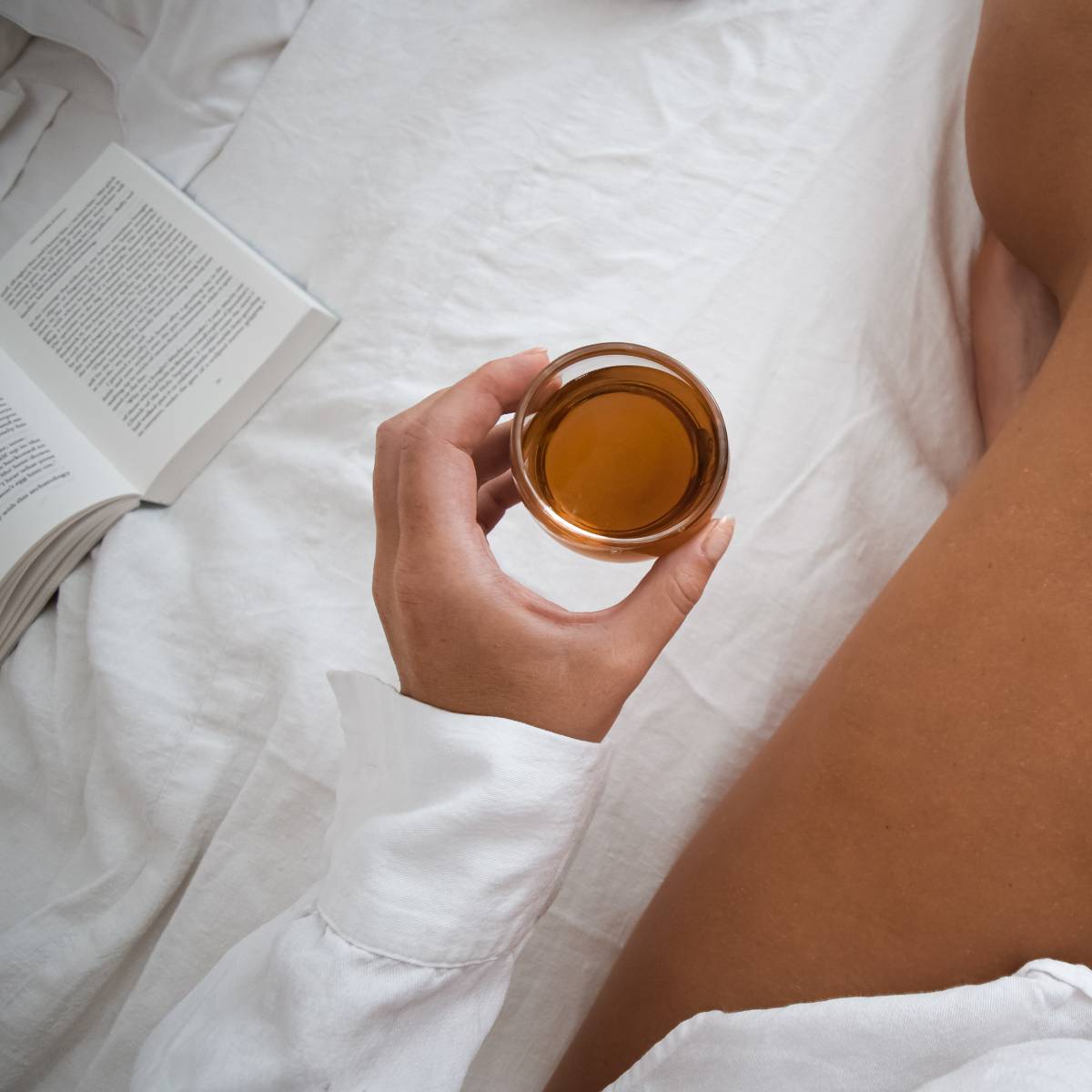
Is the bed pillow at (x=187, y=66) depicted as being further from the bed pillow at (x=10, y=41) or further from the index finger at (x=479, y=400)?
the index finger at (x=479, y=400)

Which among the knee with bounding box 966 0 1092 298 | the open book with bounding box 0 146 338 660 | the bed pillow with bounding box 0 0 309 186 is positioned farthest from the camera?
the bed pillow with bounding box 0 0 309 186

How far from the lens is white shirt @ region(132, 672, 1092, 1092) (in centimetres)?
50

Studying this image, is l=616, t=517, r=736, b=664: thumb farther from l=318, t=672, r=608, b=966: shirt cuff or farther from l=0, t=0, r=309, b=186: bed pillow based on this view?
l=0, t=0, r=309, b=186: bed pillow

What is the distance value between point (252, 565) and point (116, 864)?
11.1 inches

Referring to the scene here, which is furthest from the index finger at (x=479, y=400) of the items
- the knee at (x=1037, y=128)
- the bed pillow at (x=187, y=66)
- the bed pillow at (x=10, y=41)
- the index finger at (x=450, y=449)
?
the bed pillow at (x=10, y=41)

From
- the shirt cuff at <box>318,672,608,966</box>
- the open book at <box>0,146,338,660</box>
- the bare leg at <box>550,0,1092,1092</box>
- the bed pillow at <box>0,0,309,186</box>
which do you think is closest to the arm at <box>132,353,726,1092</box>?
the shirt cuff at <box>318,672,608,966</box>

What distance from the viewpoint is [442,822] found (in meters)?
0.51

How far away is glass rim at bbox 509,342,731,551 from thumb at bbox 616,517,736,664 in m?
0.02

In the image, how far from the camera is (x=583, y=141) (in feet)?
2.90

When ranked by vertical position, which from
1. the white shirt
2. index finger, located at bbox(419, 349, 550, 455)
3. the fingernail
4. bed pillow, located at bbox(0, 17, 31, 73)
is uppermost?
bed pillow, located at bbox(0, 17, 31, 73)

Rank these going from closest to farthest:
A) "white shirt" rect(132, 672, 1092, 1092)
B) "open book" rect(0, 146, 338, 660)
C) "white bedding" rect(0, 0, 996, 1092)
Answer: "white shirt" rect(132, 672, 1092, 1092) → "white bedding" rect(0, 0, 996, 1092) → "open book" rect(0, 146, 338, 660)

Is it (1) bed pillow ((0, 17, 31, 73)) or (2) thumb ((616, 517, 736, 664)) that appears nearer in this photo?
(2) thumb ((616, 517, 736, 664))

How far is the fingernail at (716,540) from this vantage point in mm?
542

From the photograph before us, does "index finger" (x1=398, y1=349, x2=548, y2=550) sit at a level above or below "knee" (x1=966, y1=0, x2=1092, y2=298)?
below
